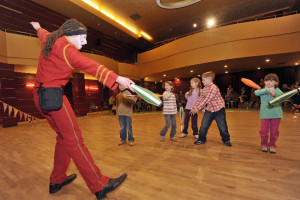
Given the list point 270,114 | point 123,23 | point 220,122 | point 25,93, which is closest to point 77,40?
point 220,122

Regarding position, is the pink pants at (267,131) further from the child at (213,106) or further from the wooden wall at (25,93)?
the wooden wall at (25,93)

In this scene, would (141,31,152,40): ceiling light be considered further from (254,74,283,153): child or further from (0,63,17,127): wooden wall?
(254,74,283,153): child

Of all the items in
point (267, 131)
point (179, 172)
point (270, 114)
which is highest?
point (270, 114)

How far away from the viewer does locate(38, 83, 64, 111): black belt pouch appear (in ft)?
3.92

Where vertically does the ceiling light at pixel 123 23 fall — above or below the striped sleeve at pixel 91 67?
above

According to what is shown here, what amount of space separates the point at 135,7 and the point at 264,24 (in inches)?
333

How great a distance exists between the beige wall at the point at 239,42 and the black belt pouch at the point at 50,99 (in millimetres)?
10487

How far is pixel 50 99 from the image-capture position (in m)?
1.20

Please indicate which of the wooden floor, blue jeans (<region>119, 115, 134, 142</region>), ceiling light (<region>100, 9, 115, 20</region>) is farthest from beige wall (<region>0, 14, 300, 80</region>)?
blue jeans (<region>119, 115, 134, 142</region>)

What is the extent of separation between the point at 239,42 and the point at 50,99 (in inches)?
436

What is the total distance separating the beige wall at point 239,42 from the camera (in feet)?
27.7

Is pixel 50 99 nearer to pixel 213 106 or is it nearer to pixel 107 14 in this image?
pixel 213 106

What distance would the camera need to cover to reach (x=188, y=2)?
29.5 ft

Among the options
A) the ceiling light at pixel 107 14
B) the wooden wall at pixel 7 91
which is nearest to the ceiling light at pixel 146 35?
the ceiling light at pixel 107 14
